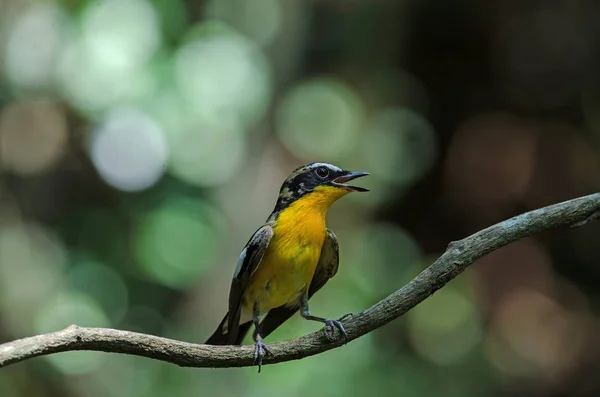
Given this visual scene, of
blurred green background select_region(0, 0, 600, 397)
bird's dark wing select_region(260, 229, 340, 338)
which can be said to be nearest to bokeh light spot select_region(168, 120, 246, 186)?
blurred green background select_region(0, 0, 600, 397)

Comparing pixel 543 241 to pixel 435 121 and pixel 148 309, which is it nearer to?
pixel 435 121

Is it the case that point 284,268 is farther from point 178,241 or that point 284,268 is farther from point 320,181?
point 178,241

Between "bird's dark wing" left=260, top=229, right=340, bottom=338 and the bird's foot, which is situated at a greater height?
"bird's dark wing" left=260, top=229, right=340, bottom=338

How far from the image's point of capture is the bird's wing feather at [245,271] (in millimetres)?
4219

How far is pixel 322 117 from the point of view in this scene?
35.8ft

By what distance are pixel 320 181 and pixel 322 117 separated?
22.0ft

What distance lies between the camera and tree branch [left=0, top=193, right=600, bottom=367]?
3.02m

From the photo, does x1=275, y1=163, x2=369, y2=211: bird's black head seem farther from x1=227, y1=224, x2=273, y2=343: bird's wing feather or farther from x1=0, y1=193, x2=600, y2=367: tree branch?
x1=0, y1=193, x2=600, y2=367: tree branch

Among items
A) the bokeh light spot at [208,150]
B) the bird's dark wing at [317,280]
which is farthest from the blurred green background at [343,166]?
the bird's dark wing at [317,280]

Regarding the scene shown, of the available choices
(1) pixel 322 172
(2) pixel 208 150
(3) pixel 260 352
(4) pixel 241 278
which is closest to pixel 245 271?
(4) pixel 241 278

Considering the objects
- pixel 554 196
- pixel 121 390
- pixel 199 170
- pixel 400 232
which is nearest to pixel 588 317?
pixel 554 196

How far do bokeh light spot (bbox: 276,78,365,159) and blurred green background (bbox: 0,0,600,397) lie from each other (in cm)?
3

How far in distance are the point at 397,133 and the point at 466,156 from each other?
1093mm

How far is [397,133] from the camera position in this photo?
10.8 meters
